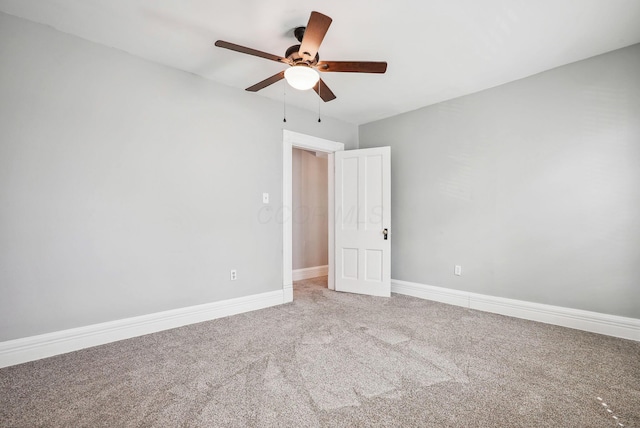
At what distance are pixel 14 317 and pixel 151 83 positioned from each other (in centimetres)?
219

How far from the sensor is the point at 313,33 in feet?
5.90

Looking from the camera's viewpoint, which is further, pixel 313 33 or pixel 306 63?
pixel 306 63

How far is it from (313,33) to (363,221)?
8.56ft

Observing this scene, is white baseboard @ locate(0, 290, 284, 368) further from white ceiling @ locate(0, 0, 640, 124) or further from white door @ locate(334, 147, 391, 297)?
white ceiling @ locate(0, 0, 640, 124)

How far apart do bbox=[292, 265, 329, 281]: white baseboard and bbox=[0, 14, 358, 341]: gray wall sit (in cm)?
149

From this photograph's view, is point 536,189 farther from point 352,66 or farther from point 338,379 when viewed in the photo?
point 338,379

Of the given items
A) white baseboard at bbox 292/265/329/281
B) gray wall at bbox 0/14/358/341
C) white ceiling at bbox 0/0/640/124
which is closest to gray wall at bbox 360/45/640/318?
white ceiling at bbox 0/0/640/124

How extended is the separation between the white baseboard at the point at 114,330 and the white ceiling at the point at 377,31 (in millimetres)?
2428

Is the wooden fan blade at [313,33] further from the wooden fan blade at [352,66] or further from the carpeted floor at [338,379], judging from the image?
the carpeted floor at [338,379]

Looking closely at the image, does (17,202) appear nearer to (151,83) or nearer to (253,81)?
(151,83)

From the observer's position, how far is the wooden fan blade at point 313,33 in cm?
165

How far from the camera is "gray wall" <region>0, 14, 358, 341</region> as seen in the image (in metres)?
2.10

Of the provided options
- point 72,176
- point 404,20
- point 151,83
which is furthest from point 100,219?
point 404,20

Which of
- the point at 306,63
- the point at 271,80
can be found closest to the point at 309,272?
the point at 271,80
